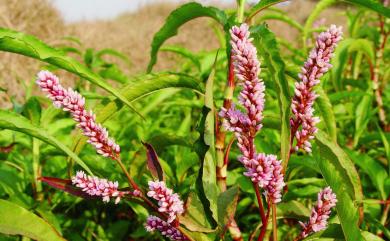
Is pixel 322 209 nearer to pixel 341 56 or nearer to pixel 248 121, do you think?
pixel 248 121

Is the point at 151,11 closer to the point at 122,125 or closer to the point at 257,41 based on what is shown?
the point at 122,125

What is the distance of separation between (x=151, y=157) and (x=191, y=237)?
0.64ft

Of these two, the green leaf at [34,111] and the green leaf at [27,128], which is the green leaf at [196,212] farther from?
the green leaf at [34,111]

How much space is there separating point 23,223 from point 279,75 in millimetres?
578

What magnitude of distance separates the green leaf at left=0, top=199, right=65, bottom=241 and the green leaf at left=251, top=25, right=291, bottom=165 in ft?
1.61

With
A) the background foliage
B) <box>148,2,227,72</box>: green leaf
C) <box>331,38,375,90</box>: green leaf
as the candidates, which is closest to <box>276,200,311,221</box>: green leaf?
the background foliage

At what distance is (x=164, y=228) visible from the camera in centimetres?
110

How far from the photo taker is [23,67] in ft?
29.5

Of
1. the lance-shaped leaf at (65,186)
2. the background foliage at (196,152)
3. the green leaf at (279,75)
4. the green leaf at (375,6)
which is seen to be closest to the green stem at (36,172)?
the background foliage at (196,152)

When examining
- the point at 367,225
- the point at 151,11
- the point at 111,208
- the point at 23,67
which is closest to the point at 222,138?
the point at 367,225

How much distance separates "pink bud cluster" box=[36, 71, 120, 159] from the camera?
950mm

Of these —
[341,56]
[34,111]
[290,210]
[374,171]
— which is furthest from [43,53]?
[341,56]

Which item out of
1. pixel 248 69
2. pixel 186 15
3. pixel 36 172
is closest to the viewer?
pixel 248 69

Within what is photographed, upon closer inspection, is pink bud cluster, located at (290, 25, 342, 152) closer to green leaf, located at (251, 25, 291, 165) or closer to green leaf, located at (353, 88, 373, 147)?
green leaf, located at (251, 25, 291, 165)
